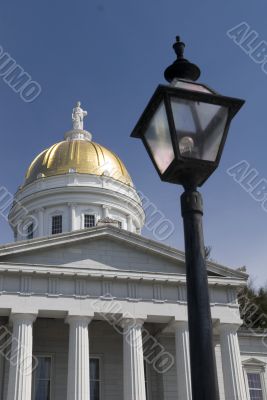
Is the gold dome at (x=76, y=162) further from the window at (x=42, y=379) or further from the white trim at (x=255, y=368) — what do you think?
the white trim at (x=255, y=368)

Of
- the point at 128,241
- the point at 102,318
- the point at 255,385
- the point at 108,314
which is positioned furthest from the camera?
the point at 255,385

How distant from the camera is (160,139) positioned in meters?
4.54

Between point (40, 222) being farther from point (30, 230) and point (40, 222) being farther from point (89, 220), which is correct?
point (89, 220)

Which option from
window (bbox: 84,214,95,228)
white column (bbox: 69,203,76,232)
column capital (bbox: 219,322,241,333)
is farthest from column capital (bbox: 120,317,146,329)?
window (bbox: 84,214,95,228)

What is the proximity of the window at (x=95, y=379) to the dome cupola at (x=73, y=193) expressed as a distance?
491 inches

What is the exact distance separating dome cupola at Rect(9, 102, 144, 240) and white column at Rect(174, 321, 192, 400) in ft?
49.2

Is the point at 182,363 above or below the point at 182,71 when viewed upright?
Answer: above

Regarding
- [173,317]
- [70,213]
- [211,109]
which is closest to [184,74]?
[211,109]

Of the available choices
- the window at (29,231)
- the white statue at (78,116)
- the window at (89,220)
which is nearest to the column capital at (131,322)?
the window at (89,220)

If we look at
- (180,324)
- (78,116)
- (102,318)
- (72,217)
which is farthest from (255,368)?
(78,116)

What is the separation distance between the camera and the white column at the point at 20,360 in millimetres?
23047

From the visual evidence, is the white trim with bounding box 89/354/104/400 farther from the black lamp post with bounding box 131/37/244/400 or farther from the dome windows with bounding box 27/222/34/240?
the black lamp post with bounding box 131/37/244/400

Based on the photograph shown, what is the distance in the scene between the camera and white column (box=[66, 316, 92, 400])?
23672mm

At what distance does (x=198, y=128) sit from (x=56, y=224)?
36.9m
